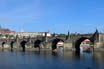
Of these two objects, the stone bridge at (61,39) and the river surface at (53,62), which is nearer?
the river surface at (53,62)

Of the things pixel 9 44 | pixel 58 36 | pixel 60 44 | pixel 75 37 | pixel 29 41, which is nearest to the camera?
pixel 75 37

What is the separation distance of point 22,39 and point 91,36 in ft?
118

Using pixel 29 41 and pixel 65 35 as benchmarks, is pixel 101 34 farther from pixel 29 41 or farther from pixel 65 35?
pixel 29 41

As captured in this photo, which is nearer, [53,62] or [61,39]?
[53,62]

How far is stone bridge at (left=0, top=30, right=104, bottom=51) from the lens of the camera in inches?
2021

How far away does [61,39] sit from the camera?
198 ft

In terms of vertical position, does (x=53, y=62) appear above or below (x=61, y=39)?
below

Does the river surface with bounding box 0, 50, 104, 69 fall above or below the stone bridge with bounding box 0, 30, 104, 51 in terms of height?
below

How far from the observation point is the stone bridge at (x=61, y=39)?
51.3 m

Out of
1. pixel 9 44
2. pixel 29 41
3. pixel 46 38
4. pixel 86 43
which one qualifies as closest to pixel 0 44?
pixel 9 44

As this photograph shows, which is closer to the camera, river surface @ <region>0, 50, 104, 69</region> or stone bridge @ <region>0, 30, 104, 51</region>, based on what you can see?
river surface @ <region>0, 50, 104, 69</region>

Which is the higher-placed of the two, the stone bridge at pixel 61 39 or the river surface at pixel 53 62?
the stone bridge at pixel 61 39

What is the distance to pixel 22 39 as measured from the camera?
76.4 m

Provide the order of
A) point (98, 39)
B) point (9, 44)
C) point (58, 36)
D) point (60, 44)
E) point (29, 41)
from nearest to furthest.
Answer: point (98, 39) < point (58, 36) < point (29, 41) < point (9, 44) < point (60, 44)
